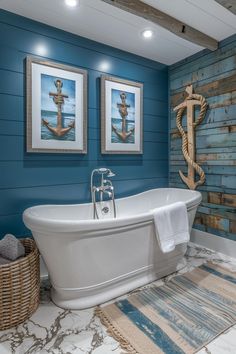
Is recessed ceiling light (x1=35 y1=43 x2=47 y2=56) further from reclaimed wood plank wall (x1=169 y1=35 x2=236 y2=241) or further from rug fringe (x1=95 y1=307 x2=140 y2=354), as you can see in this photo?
rug fringe (x1=95 y1=307 x2=140 y2=354)

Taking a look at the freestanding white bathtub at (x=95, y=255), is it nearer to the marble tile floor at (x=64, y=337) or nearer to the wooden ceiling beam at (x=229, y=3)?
the marble tile floor at (x=64, y=337)

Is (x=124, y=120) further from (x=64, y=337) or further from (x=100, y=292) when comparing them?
(x=64, y=337)

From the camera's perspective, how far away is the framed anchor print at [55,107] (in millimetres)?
2119

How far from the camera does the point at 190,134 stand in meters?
2.89

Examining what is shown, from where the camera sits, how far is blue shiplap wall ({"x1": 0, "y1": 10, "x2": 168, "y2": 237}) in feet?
6.66

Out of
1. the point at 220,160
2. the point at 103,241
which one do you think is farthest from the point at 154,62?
the point at 103,241

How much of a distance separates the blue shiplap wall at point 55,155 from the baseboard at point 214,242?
34.1 inches

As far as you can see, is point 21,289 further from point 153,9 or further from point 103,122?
point 153,9

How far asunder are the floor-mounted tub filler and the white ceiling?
172cm

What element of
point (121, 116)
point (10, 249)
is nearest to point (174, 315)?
point (10, 249)

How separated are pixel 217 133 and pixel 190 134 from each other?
35 centimetres

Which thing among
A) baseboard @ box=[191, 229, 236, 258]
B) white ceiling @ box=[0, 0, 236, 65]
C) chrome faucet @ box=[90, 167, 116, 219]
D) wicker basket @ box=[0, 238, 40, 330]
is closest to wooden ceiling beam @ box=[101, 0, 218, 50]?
white ceiling @ box=[0, 0, 236, 65]

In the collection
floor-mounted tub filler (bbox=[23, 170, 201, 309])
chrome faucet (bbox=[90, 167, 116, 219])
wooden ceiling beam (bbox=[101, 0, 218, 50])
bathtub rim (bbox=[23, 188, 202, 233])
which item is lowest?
floor-mounted tub filler (bbox=[23, 170, 201, 309])

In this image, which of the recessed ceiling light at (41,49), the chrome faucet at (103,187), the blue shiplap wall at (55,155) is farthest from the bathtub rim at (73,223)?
the recessed ceiling light at (41,49)
